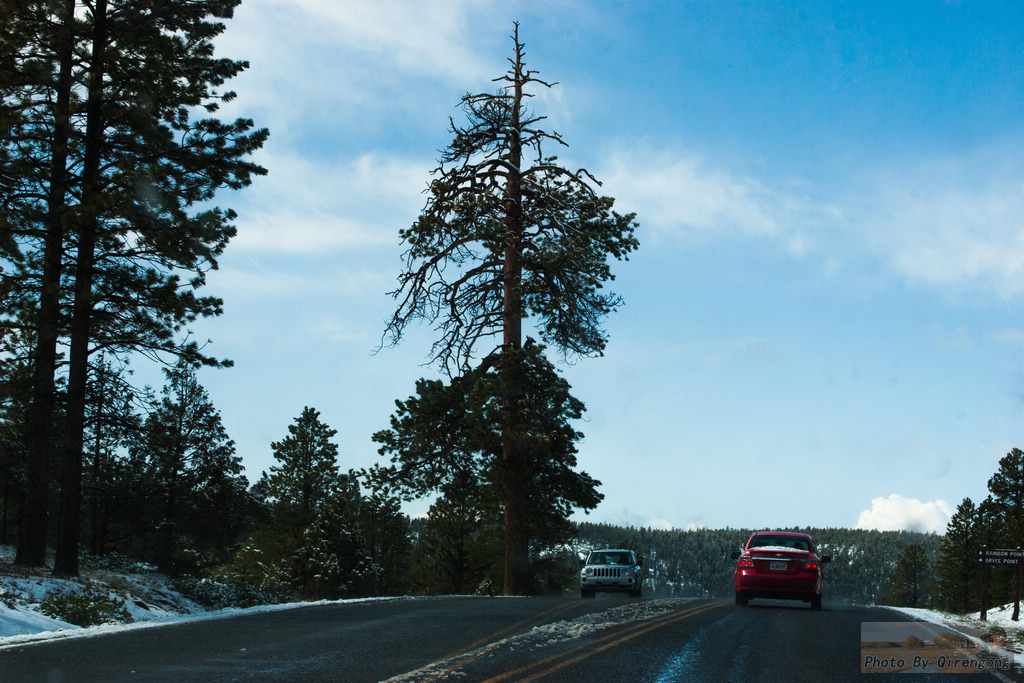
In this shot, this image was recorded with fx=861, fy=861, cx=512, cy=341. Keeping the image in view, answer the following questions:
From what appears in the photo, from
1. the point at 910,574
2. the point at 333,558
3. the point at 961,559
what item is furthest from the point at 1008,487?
the point at 333,558

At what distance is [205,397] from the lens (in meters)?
35.6

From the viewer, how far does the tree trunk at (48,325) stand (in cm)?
1720

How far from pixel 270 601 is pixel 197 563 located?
13.9m

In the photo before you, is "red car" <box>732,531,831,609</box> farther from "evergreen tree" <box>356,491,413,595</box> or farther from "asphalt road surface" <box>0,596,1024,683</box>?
"evergreen tree" <box>356,491,413,595</box>

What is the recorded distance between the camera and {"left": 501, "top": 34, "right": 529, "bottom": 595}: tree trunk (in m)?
27.6

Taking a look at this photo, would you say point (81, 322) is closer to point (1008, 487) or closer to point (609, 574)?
point (609, 574)

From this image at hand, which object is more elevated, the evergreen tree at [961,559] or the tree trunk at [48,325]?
the tree trunk at [48,325]

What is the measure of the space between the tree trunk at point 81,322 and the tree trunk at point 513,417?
12.8 metres

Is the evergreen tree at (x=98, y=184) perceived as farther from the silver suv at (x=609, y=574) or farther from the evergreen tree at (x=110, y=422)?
the silver suv at (x=609, y=574)

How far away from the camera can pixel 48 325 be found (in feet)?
57.8

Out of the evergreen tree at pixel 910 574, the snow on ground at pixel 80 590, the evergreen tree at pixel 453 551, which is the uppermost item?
the snow on ground at pixel 80 590

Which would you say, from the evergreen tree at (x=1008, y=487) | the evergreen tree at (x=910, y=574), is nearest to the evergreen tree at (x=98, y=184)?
the evergreen tree at (x=1008, y=487)

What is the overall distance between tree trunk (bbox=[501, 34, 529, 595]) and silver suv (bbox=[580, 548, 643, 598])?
101 inches

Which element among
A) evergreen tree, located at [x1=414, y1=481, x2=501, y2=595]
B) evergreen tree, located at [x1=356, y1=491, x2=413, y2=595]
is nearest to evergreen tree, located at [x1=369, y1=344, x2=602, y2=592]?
evergreen tree, located at [x1=414, y1=481, x2=501, y2=595]
